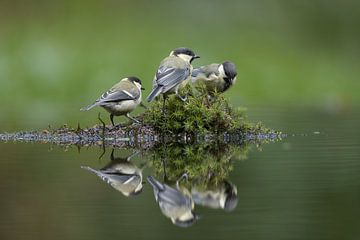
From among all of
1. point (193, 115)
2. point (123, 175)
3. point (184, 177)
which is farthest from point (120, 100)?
point (184, 177)

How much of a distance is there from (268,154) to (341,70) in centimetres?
1897

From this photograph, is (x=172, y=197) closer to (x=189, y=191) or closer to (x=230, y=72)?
(x=189, y=191)

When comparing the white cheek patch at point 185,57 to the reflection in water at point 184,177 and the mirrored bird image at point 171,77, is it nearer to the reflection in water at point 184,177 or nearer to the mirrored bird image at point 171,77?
the mirrored bird image at point 171,77

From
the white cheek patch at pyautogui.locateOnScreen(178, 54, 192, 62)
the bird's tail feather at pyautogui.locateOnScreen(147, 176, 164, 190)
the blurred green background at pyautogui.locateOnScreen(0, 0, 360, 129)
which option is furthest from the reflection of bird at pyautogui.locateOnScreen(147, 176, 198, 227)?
the blurred green background at pyautogui.locateOnScreen(0, 0, 360, 129)

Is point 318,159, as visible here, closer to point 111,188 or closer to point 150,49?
point 111,188

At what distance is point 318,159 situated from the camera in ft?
37.9

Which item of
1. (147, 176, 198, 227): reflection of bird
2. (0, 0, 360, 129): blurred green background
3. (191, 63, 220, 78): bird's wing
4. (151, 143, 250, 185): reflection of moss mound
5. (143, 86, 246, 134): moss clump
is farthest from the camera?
(0, 0, 360, 129): blurred green background

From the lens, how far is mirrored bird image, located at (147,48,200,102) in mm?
13150

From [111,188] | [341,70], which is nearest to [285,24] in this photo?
[341,70]

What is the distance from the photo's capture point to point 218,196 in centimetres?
887

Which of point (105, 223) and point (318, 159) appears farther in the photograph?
point (318, 159)

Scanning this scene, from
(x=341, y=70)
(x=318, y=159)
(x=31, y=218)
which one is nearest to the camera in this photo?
(x=31, y=218)

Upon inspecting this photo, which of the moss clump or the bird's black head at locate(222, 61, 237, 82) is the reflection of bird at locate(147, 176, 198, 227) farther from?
the bird's black head at locate(222, 61, 237, 82)

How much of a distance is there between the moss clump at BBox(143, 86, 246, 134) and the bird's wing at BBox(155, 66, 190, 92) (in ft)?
1.13
